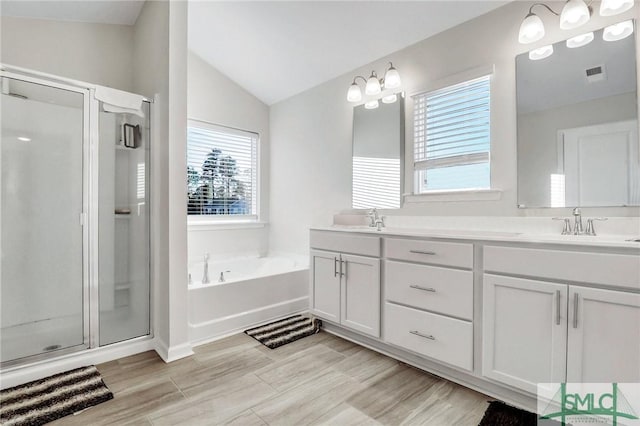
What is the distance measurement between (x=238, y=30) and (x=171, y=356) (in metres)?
2.91

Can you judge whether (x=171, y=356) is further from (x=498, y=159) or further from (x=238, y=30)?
(x=238, y=30)

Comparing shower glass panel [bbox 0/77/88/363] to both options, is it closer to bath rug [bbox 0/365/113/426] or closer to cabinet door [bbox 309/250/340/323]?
bath rug [bbox 0/365/113/426]

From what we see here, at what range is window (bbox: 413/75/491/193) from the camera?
2270mm

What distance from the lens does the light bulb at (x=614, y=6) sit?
5.28 feet

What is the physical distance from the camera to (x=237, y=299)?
2645 millimetres

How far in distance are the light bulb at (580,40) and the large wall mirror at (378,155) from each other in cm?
117

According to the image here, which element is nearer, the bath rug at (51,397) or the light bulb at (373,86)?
the bath rug at (51,397)

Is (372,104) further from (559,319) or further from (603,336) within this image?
(603,336)

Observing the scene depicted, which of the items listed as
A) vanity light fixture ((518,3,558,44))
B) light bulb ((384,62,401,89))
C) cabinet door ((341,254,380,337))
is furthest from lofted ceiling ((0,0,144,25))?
vanity light fixture ((518,3,558,44))

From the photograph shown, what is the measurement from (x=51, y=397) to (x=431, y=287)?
2221 millimetres

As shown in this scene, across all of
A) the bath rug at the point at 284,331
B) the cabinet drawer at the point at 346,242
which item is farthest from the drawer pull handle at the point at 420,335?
the bath rug at the point at 284,331

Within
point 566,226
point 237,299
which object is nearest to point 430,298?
point 566,226

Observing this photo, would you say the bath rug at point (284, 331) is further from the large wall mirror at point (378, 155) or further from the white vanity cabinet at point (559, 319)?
the white vanity cabinet at point (559, 319)

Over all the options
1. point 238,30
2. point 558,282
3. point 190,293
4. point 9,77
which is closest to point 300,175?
point 238,30
